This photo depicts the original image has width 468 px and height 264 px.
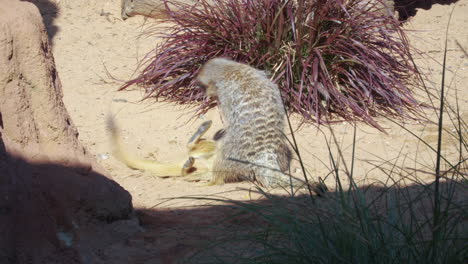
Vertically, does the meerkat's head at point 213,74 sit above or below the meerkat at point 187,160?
above

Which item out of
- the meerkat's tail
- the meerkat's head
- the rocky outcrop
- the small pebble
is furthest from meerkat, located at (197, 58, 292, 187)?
the rocky outcrop

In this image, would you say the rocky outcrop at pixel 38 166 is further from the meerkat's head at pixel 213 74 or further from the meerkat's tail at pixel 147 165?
the meerkat's head at pixel 213 74

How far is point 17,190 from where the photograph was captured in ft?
7.34

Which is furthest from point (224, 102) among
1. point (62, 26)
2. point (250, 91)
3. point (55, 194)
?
point (62, 26)

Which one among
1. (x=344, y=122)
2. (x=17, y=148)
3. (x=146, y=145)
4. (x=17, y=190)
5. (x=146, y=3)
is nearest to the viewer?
(x=17, y=190)

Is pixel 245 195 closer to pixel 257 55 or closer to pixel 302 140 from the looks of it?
pixel 302 140

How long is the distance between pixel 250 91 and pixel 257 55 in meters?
1.01

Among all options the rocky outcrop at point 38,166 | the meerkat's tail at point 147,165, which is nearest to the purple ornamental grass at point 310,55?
the meerkat's tail at point 147,165

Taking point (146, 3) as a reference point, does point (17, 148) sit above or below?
below

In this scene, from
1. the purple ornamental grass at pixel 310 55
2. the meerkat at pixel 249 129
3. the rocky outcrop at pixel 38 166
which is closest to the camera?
the rocky outcrop at pixel 38 166

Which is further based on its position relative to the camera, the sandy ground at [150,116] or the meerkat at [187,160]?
the meerkat at [187,160]

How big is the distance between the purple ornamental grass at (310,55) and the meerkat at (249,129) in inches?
27.5

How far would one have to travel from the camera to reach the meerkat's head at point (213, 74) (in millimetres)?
4336

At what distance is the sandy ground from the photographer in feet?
12.2
